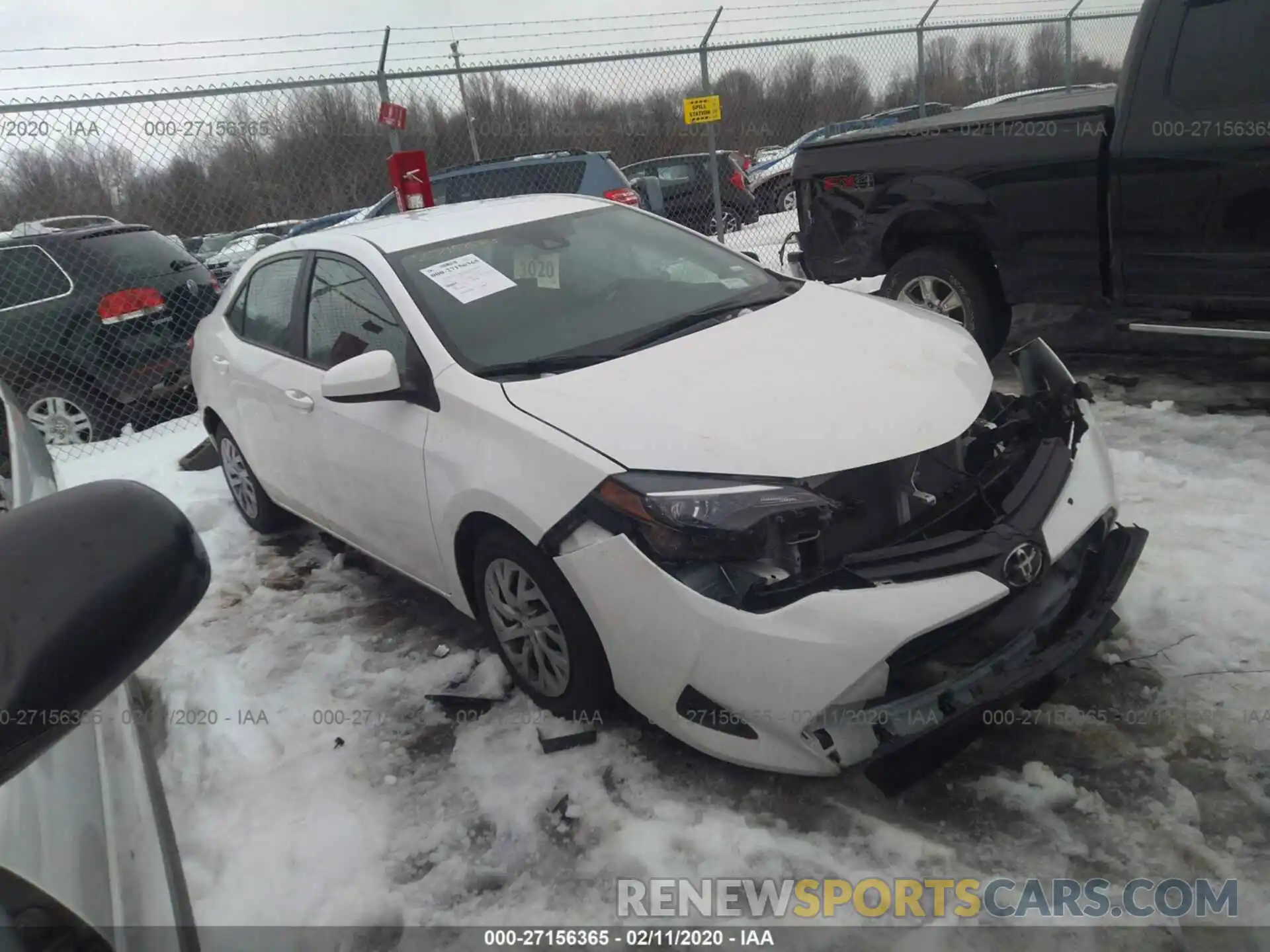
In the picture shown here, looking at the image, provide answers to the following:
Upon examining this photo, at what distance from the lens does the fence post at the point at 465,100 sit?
8.62 meters

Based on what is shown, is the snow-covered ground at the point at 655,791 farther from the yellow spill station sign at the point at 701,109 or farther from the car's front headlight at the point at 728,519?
the yellow spill station sign at the point at 701,109

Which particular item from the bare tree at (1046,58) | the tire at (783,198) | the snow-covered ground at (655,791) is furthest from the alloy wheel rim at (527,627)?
the tire at (783,198)

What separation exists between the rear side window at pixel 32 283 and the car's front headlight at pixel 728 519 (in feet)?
21.1

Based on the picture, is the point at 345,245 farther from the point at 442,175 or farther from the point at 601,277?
the point at 442,175

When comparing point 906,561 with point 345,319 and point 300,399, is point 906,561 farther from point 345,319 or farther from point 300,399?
point 300,399

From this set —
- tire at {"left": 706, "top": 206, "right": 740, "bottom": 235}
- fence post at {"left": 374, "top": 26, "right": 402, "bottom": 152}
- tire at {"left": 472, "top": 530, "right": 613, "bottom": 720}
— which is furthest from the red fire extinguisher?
tire at {"left": 706, "top": 206, "right": 740, "bottom": 235}

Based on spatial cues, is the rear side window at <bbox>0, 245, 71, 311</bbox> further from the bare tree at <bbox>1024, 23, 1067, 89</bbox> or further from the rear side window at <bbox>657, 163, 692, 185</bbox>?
the bare tree at <bbox>1024, 23, 1067, 89</bbox>

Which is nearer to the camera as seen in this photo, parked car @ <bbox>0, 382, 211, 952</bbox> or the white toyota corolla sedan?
parked car @ <bbox>0, 382, 211, 952</bbox>

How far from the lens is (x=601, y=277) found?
3719 mm

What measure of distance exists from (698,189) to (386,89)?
8666mm

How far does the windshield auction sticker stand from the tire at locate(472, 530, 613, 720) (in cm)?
100

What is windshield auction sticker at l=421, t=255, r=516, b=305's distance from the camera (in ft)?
11.5

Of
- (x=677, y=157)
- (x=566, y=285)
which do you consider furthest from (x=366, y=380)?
(x=677, y=157)

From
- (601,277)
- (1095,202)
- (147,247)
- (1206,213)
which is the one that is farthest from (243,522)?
(1206,213)
